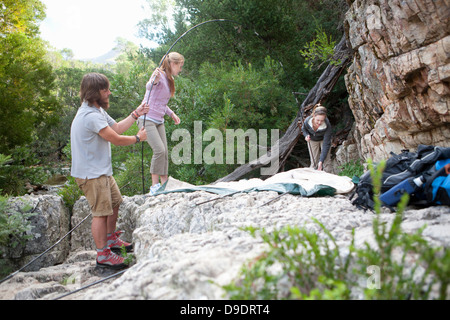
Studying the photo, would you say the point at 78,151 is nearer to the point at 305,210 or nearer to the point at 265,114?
the point at 305,210

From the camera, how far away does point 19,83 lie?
10.6 metres

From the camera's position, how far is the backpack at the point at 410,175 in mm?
3137

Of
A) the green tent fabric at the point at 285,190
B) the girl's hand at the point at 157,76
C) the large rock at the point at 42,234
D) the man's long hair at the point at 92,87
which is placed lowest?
the large rock at the point at 42,234

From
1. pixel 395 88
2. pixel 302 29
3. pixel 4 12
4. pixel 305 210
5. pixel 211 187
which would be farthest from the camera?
pixel 4 12

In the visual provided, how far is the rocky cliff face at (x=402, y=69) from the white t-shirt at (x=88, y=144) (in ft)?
13.4

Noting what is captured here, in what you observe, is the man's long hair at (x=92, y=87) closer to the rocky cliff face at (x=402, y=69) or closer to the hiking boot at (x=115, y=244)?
the hiking boot at (x=115, y=244)

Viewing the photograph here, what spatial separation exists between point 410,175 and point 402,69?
2.37 m

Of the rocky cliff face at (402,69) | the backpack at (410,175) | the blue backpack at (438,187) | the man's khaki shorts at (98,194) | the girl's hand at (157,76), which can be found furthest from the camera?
the girl's hand at (157,76)

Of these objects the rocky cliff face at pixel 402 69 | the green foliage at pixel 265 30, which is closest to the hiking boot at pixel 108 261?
the rocky cliff face at pixel 402 69

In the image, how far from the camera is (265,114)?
9.94 metres

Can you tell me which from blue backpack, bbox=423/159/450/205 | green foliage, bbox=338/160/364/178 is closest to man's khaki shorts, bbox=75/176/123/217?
blue backpack, bbox=423/159/450/205

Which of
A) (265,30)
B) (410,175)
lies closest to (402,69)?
(410,175)
